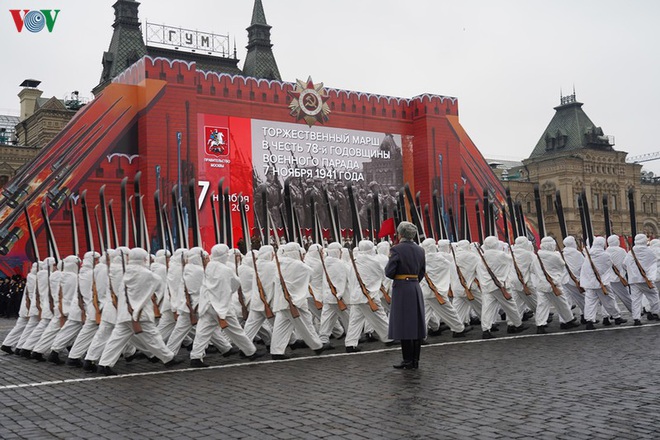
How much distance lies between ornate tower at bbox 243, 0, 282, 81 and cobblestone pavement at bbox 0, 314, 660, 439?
126ft

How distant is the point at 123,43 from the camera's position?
41.7 m

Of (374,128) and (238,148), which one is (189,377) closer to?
(238,148)

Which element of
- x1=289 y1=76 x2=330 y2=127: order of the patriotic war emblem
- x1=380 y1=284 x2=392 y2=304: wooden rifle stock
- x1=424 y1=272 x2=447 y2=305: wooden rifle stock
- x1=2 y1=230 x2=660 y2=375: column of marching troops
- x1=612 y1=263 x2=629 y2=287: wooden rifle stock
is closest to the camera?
x1=2 y1=230 x2=660 y2=375: column of marching troops

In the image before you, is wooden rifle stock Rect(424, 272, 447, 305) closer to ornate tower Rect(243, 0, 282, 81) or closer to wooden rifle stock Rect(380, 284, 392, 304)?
wooden rifle stock Rect(380, 284, 392, 304)

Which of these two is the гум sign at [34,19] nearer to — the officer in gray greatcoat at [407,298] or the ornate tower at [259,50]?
the officer in gray greatcoat at [407,298]

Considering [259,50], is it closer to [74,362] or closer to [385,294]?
[385,294]

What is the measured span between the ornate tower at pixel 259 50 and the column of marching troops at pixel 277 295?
35.4 meters

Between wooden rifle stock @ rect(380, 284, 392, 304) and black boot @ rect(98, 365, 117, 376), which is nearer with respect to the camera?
black boot @ rect(98, 365, 117, 376)

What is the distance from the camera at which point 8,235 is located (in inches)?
872

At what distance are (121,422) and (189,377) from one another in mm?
2405

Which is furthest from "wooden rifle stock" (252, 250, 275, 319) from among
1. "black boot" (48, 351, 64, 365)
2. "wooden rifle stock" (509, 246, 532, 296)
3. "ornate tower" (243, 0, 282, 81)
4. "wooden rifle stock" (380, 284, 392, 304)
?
"ornate tower" (243, 0, 282, 81)

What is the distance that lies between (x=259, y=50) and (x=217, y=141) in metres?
22.4

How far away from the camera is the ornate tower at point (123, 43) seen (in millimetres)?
41394

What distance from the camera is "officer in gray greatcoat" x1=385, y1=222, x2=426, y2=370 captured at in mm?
A: 8422
